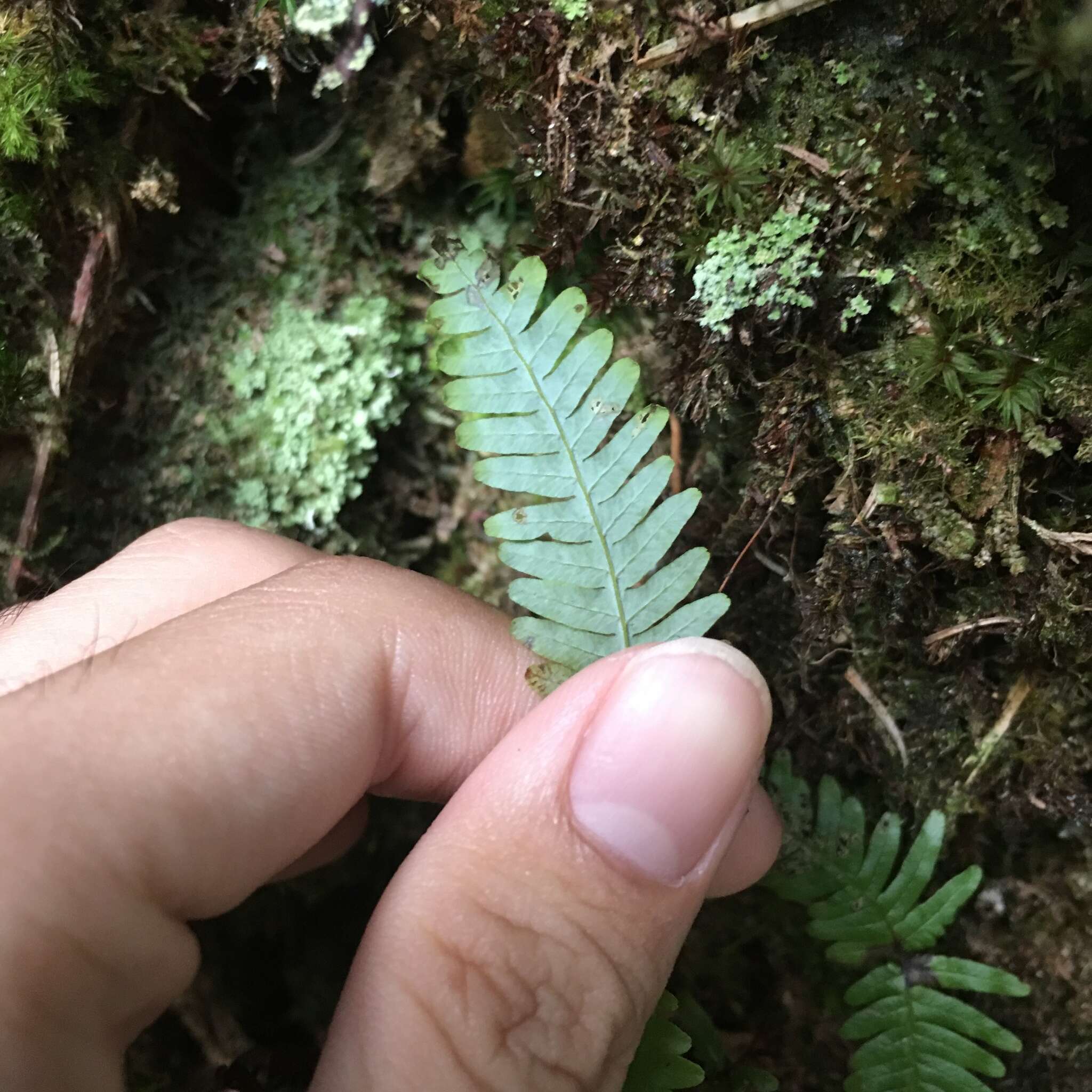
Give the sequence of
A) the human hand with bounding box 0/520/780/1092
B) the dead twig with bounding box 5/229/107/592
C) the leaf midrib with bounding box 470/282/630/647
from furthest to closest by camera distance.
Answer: the dead twig with bounding box 5/229/107/592
the leaf midrib with bounding box 470/282/630/647
the human hand with bounding box 0/520/780/1092

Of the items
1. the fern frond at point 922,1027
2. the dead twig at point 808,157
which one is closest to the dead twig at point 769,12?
the dead twig at point 808,157

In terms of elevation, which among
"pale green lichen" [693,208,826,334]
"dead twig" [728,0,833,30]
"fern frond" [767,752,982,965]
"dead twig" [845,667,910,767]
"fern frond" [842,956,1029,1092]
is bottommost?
"fern frond" [842,956,1029,1092]

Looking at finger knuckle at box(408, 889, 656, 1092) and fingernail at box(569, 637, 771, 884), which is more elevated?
fingernail at box(569, 637, 771, 884)

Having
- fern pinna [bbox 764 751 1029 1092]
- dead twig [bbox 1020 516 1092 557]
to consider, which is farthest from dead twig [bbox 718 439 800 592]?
fern pinna [bbox 764 751 1029 1092]

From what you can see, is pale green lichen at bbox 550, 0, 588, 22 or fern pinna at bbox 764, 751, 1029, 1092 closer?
pale green lichen at bbox 550, 0, 588, 22

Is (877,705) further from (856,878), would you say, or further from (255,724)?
(255,724)

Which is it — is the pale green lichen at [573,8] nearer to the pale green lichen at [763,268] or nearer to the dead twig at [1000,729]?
the pale green lichen at [763,268]

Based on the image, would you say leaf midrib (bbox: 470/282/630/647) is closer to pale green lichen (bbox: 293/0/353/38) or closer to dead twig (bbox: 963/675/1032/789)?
pale green lichen (bbox: 293/0/353/38)
